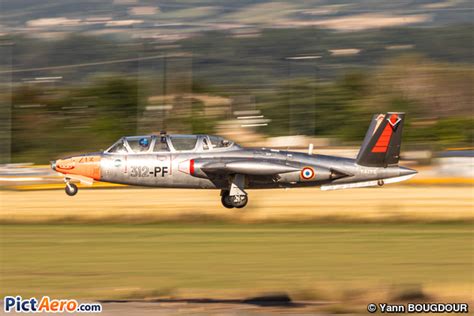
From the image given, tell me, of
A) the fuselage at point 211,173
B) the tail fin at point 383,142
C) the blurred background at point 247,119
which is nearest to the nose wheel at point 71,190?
the fuselage at point 211,173

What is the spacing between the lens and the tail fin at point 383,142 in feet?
84.2

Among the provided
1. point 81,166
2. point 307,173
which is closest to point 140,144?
point 81,166

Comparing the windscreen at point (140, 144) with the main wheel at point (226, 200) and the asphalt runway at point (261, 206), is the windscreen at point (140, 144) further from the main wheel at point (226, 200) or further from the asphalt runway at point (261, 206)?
the asphalt runway at point (261, 206)

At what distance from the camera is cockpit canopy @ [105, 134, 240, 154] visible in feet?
90.1

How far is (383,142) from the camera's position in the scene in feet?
85.1

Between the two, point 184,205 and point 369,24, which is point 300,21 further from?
point 184,205

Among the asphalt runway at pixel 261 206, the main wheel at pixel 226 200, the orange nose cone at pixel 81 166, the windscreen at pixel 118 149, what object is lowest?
the asphalt runway at pixel 261 206

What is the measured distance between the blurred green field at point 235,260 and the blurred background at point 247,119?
28cm

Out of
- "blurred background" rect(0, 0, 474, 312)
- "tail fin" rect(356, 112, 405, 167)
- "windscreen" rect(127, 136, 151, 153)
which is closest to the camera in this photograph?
"tail fin" rect(356, 112, 405, 167)

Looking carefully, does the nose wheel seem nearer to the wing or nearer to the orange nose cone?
the orange nose cone

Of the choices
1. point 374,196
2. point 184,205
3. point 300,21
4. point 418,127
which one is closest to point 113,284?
point 184,205

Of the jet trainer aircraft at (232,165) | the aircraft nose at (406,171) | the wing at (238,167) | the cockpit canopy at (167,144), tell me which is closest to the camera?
the aircraft nose at (406,171)

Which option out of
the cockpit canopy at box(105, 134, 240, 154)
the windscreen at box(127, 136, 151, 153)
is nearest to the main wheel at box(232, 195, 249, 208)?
the cockpit canopy at box(105, 134, 240, 154)

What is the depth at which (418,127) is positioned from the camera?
8306 cm
